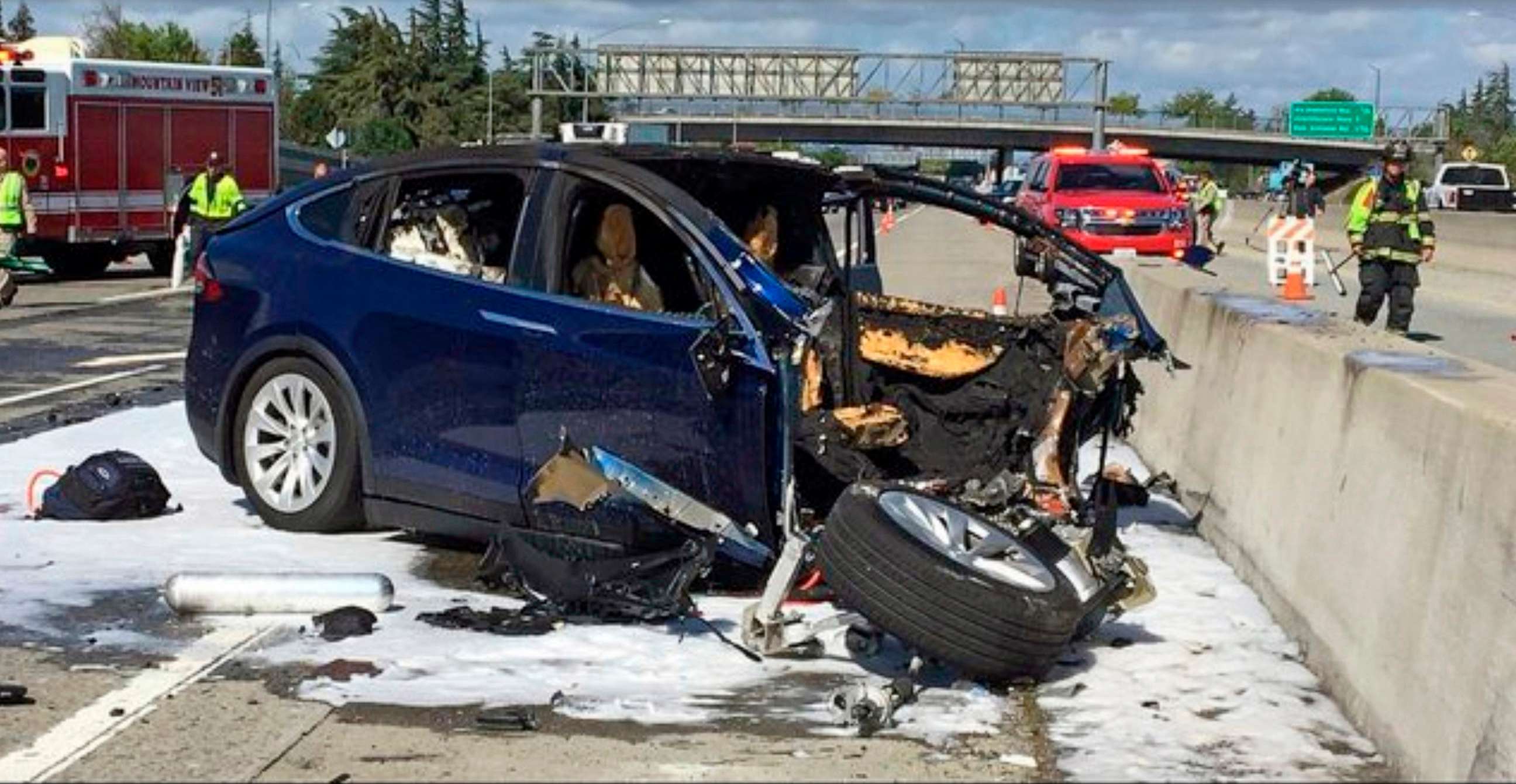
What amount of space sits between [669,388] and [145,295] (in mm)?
20202

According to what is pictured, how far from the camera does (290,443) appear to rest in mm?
8555

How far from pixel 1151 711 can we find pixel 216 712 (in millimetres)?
2752

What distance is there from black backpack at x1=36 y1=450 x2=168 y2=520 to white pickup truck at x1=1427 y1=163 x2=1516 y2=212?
177ft

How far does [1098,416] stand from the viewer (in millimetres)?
8016

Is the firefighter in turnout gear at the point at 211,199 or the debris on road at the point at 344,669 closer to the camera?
the debris on road at the point at 344,669

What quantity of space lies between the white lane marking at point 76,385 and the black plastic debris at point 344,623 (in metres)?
7.30

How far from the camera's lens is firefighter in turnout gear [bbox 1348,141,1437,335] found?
61.3 ft

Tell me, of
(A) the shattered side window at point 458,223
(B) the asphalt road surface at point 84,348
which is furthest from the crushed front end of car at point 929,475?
(B) the asphalt road surface at point 84,348

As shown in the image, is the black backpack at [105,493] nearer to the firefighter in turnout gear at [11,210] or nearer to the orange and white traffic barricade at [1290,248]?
the firefighter in turnout gear at [11,210]

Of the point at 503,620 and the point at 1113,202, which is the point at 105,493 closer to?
the point at 503,620

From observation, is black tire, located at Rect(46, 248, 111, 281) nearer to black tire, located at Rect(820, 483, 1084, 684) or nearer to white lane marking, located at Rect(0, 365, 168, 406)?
white lane marking, located at Rect(0, 365, 168, 406)

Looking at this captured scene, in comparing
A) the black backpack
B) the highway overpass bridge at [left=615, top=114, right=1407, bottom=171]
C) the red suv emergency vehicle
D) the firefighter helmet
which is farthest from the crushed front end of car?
the highway overpass bridge at [left=615, top=114, right=1407, bottom=171]

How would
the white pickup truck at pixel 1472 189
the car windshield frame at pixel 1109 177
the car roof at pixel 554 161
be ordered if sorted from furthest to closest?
1. the white pickup truck at pixel 1472 189
2. the car windshield frame at pixel 1109 177
3. the car roof at pixel 554 161

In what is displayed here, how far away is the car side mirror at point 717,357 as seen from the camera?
723 cm
